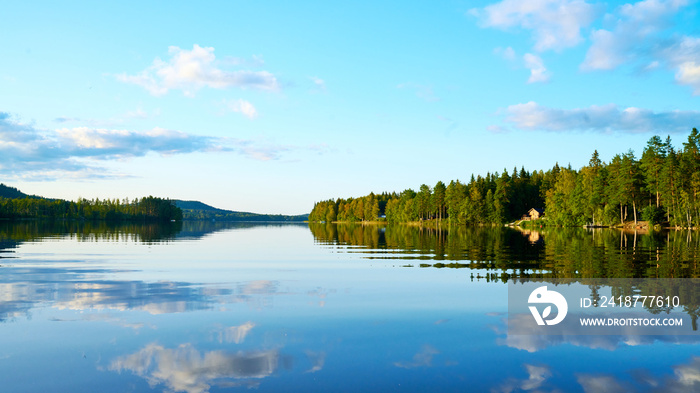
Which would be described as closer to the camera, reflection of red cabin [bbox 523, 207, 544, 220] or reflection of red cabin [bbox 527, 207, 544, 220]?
reflection of red cabin [bbox 527, 207, 544, 220]

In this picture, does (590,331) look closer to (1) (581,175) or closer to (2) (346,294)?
(2) (346,294)

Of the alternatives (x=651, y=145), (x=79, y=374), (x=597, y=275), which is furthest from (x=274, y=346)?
(x=651, y=145)

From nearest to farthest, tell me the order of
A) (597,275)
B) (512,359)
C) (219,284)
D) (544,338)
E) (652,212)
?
(512,359) → (544,338) → (219,284) → (597,275) → (652,212)

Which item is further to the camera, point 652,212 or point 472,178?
point 472,178

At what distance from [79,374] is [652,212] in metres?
114

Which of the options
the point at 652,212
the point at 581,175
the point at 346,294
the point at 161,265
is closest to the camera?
the point at 346,294

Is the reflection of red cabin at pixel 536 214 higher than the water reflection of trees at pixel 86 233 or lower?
higher

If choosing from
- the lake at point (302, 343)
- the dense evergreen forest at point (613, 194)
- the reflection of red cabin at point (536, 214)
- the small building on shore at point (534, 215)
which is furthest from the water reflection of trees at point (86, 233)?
the reflection of red cabin at point (536, 214)

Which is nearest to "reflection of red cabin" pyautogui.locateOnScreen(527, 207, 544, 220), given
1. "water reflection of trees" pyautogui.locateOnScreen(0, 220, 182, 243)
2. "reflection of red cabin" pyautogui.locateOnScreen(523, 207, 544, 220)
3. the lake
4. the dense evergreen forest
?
"reflection of red cabin" pyautogui.locateOnScreen(523, 207, 544, 220)

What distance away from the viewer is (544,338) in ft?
37.7

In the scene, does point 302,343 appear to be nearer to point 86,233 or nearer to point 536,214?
point 86,233

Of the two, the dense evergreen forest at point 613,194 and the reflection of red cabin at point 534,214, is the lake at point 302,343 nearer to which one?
the dense evergreen forest at point 613,194

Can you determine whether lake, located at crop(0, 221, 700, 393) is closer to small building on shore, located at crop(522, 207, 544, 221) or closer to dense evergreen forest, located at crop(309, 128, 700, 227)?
dense evergreen forest, located at crop(309, 128, 700, 227)

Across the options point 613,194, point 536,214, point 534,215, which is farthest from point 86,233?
point 534,215
